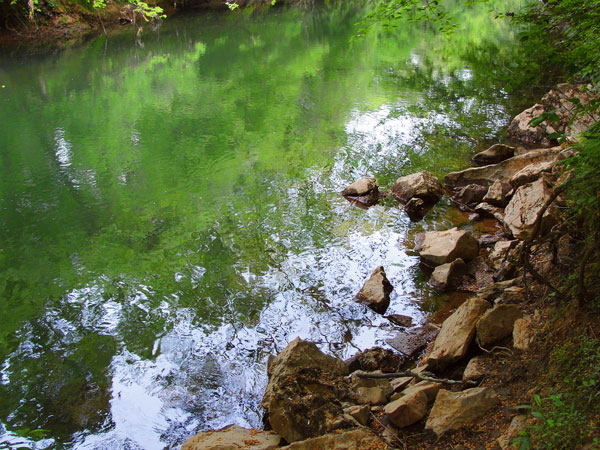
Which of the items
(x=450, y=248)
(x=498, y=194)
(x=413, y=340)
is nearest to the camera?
(x=413, y=340)

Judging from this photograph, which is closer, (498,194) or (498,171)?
(498,194)

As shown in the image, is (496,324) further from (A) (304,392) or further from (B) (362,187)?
(B) (362,187)

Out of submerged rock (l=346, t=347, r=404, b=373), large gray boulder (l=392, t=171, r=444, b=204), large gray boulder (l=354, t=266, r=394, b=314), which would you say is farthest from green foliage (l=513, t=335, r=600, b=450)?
large gray boulder (l=392, t=171, r=444, b=204)

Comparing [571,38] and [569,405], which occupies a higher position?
[571,38]

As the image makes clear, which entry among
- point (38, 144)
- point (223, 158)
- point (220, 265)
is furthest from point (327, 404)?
point (38, 144)

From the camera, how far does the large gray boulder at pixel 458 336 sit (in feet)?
14.1

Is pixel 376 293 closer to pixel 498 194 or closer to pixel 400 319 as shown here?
pixel 400 319

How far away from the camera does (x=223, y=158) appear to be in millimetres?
11117

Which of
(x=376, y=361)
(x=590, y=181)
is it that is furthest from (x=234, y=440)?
(x=590, y=181)

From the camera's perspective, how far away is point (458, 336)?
14.3 ft

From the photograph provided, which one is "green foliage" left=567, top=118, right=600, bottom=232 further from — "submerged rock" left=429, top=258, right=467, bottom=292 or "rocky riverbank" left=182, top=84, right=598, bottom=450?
"submerged rock" left=429, top=258, right=467, bottom=292

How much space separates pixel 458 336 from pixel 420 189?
4405mm

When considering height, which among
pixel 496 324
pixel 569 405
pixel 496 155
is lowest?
pixel 496 155

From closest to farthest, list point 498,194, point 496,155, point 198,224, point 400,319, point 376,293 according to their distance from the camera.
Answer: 1. point 400,319
2. point 376,293
3. point 498,194
4. point 198,224
5. point 496,155
